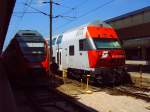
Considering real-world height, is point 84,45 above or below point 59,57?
above

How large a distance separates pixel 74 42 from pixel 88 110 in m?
11.3

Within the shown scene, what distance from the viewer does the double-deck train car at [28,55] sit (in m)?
21.2

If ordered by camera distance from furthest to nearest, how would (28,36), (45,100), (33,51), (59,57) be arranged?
1. (59,57)
2. (28,36)
3. (33,51)
4. (45,100)

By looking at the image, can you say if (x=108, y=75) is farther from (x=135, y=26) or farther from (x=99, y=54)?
(x=135, y=26)

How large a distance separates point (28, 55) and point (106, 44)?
15.3 feet

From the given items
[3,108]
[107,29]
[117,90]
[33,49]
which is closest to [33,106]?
[3,108]

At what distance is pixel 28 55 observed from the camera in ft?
70.5

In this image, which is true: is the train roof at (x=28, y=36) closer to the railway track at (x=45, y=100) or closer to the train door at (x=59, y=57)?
the railway track at (x=45, y=100)

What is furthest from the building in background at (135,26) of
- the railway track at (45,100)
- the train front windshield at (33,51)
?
the railway track at (45,100)

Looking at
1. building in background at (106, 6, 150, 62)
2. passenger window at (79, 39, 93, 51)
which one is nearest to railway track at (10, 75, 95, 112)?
passenger window at (79, 39, 93, 51)

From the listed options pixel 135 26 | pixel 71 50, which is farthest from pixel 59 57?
pixel 135 26

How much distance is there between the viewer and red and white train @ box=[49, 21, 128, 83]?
21.2 metres

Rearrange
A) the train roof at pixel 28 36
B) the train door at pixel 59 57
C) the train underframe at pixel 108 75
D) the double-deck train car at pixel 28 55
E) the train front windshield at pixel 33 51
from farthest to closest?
the train door at pixel 59 57 < the train roof at pixel 28 36 < the train front windshield at pixel 33 51 < the train underframe at pixel 108 75 < the double-deck train car at pixel 28 55

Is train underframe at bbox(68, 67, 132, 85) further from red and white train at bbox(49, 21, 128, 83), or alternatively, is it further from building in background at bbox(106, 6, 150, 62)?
building in background at bbox(106, 6, 150, 62)
